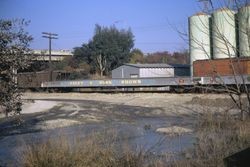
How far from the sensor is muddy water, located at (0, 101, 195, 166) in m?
13.6

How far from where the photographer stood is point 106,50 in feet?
316

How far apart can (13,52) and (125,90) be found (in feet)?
153

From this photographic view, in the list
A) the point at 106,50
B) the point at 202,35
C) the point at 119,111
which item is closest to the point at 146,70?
the point at 106,50

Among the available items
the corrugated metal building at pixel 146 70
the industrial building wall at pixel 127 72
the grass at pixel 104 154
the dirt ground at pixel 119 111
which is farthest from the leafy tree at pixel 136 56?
the grass at pixel 104 154

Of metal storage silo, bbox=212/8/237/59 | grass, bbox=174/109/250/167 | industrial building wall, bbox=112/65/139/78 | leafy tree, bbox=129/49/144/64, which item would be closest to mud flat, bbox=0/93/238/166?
grass, bbox=174/109/250/167

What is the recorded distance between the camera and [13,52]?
31.7 ft

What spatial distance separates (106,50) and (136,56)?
48.1 ft

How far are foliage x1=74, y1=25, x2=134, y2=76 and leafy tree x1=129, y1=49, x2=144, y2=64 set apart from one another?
3.11 m

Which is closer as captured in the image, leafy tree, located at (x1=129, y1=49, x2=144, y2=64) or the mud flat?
the mud flat

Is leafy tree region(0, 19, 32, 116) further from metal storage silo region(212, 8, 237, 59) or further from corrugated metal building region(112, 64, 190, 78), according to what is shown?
corrugated metal building region(112, 64, 190, 78)

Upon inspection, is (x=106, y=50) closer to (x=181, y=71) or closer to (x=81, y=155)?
(x=181, y=71)

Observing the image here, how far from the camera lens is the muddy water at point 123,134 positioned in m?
13.6

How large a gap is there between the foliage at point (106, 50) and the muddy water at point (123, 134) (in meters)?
57.0

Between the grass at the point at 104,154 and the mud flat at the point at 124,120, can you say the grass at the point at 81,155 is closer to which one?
the grass at the point at 104,154
